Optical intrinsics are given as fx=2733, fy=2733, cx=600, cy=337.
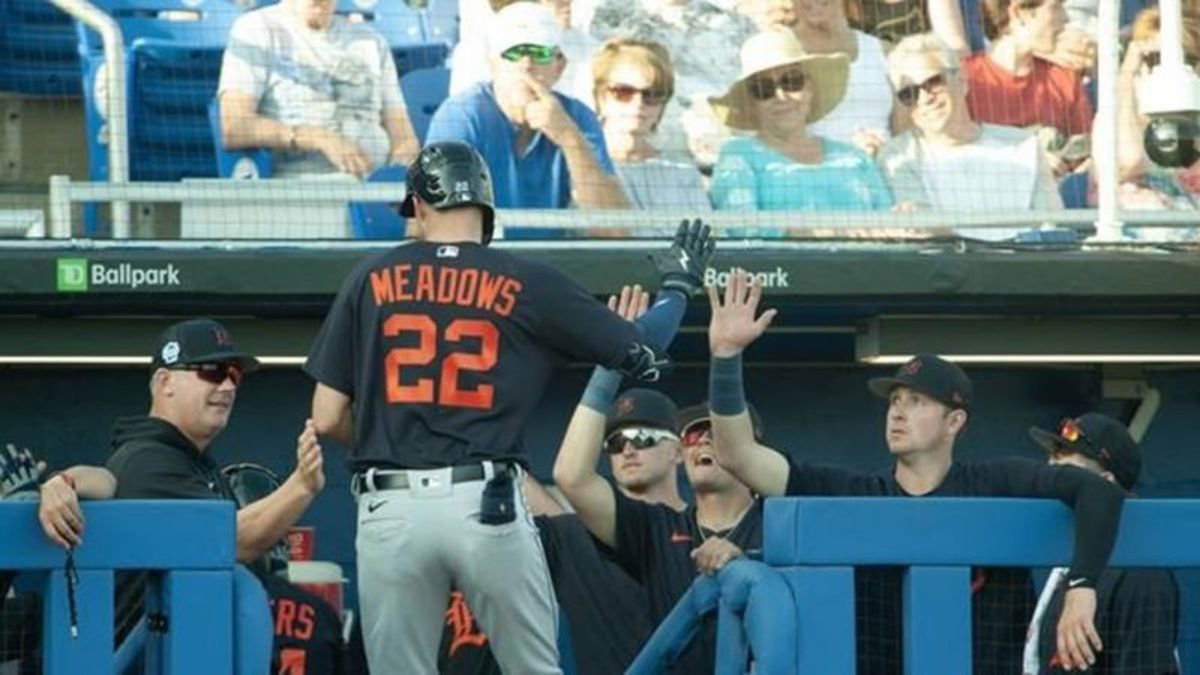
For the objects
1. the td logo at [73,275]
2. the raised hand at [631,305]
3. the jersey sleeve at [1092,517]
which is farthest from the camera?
the td logo at [73,275]

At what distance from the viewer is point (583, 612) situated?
754 centimetres

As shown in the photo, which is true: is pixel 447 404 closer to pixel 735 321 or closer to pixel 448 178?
pixel 448 178

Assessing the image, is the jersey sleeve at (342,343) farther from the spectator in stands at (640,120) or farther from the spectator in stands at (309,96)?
the spectator in stands at (640,120)

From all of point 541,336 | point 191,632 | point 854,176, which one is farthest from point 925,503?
point 854,176

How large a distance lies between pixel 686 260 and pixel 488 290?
0.67m

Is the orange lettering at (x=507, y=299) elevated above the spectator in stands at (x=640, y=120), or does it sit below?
below

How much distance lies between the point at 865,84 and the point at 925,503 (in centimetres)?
526

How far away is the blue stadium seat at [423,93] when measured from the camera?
33.1ft

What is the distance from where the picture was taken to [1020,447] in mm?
10578

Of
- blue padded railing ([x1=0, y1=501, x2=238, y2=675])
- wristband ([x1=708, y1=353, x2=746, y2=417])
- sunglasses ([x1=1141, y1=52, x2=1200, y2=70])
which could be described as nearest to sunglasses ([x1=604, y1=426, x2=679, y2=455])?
wristband ([x1=708, y1=353, x2=746, y2=417])

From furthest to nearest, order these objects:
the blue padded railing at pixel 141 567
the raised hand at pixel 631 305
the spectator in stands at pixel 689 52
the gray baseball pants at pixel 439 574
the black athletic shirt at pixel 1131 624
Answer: the spectator in stands at pixel 689 52 < the raised hand at pixel 631 305 < the black athletic shirt at pixel 1131 624 < the gray baseball pants at pixel 439 574 < the blue padded railing at pixel 141 567

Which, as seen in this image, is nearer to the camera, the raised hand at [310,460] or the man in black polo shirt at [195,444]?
the raised hand at [310,460]

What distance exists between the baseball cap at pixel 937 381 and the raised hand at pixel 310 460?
1700mm

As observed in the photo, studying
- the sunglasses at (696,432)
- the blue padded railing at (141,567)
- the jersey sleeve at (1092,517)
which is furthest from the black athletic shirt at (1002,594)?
the sunglasses at (696,432)
